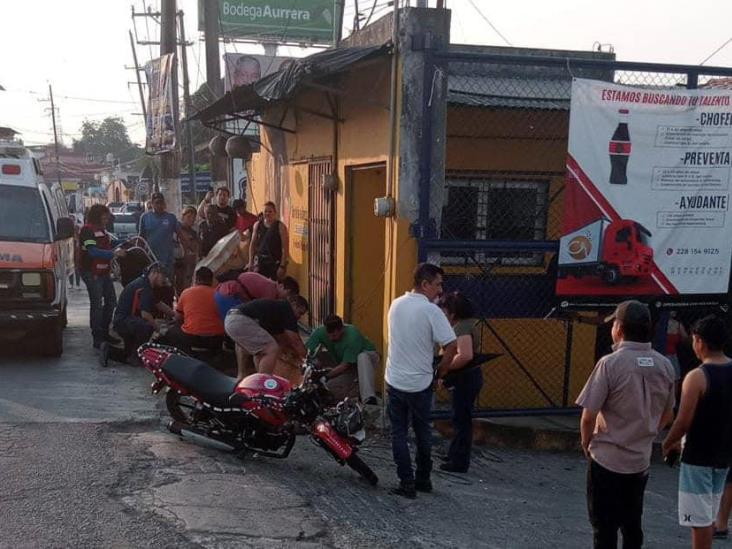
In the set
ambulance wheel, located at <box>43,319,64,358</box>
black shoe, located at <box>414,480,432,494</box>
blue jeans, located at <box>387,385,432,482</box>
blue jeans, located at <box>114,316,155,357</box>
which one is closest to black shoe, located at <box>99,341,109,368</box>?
blue jeans, located at <box>114,316,155,357</box>

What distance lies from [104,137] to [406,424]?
11195 cm

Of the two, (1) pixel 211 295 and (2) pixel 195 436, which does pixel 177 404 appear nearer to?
(2) pixel 195 436

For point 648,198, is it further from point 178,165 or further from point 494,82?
point 178,165

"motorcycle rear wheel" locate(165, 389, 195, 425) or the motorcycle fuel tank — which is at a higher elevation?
the motorcycle fuel tank

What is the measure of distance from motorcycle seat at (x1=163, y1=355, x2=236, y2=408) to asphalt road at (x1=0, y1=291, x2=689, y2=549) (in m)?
0.47

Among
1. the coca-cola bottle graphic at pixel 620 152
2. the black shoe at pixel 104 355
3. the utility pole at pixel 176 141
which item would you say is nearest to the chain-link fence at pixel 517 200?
the coca-cola bottle graphic at pixel 620 152

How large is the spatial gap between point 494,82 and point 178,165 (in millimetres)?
10040

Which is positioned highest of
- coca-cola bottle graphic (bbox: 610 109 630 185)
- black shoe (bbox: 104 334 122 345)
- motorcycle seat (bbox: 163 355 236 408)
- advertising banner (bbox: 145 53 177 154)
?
advertising banner (bbox: 145 53 177 154)

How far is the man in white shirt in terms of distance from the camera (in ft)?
17.9

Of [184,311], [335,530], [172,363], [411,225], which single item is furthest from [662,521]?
[184,311]

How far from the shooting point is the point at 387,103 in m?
7.31

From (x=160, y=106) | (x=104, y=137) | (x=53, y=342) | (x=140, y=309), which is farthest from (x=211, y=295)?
(x=104, y=137)

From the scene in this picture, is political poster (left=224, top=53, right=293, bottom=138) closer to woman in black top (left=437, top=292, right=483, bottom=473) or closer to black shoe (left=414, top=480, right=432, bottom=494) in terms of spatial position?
woman in black top (left=437, top=292, right=483, bottom=473)

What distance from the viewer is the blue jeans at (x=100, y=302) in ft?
33.0
